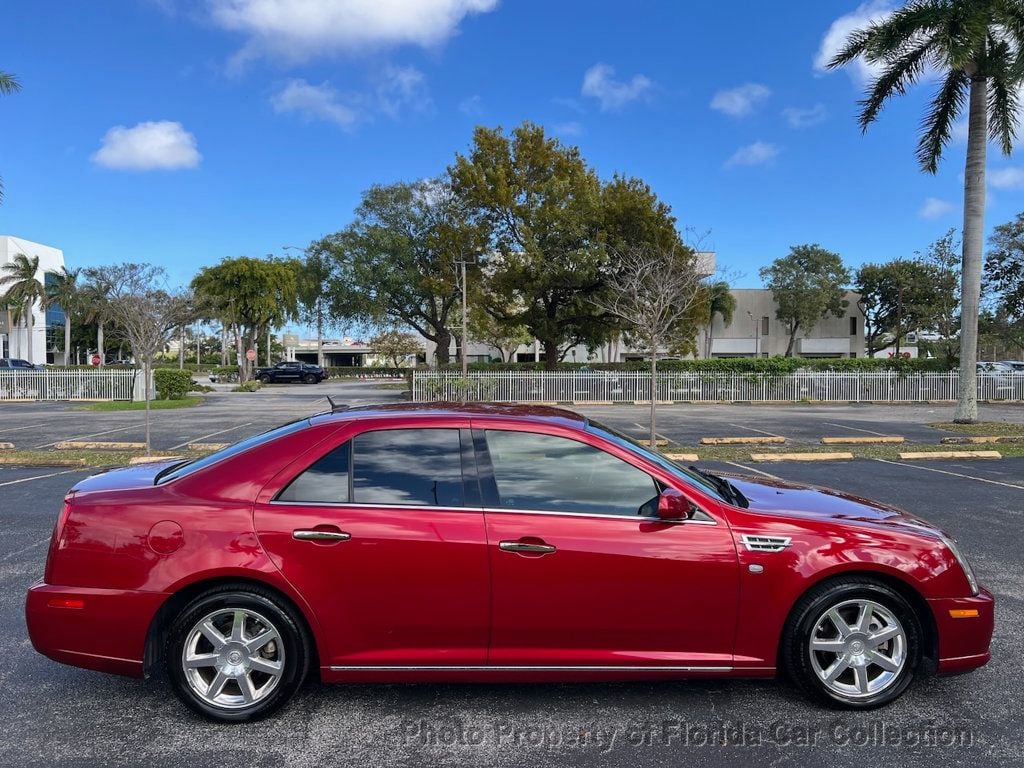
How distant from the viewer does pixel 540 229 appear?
2814 cm

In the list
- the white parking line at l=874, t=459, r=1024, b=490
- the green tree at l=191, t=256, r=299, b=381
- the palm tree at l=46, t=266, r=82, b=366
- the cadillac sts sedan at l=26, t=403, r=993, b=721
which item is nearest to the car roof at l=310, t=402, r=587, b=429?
the cadillac sts sedan at l=26, t=403, r=993, b=721

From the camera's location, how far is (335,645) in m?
3.29

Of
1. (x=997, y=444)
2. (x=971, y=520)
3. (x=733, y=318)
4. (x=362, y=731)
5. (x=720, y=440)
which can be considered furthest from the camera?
(x=733, y=318)

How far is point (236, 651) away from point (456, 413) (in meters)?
1.57

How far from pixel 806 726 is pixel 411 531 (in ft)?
6.90

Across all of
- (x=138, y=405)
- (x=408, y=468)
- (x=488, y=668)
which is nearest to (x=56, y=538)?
(x=408, y=468)

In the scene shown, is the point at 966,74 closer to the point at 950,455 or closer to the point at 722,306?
the point at 950,455

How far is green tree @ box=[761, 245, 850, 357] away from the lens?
55.2 meters

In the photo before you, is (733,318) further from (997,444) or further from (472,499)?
(472,499)

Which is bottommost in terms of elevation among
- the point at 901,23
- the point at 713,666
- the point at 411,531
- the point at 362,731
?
the point at 362,731

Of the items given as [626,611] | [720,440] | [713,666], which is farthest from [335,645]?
[720,440]

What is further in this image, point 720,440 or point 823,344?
point 823,344

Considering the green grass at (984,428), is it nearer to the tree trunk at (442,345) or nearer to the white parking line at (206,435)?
the white parking line at (206,435)

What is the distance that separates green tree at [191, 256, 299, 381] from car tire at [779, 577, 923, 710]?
1878 inches
